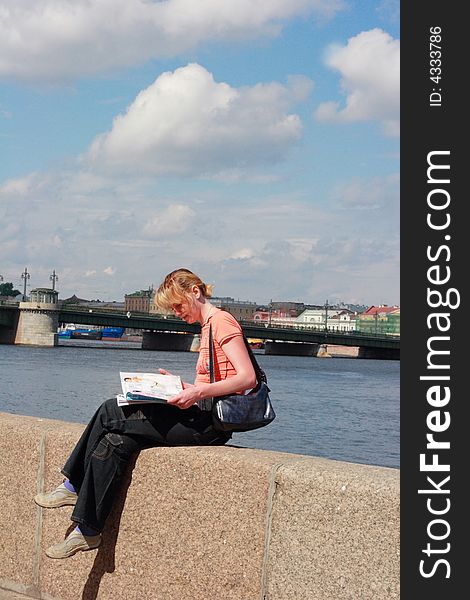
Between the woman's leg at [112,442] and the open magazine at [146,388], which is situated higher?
the open magazine at [146,388]

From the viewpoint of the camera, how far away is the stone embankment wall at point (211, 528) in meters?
2.95

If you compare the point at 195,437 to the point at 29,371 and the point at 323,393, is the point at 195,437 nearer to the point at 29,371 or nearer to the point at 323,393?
the point at 323,393

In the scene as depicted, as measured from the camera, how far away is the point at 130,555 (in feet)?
11.7

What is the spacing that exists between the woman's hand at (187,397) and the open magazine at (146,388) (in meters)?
0.02

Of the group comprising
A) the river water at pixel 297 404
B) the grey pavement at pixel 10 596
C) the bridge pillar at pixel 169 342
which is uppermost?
the bridge pillar at pixel 169 342

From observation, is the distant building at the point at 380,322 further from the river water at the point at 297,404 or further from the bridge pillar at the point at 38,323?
the river water at the point at 297,404

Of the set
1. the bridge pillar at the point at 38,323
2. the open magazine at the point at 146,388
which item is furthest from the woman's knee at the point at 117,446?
the bridge pillar at the point at 38,323

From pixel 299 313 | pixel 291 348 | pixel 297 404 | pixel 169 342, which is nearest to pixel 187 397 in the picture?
pixel 297 404

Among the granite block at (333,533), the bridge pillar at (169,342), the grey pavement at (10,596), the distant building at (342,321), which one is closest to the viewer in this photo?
the granite block at (333,533)

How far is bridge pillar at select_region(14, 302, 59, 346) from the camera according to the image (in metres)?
77.1

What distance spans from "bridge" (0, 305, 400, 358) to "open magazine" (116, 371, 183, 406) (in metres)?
64.6

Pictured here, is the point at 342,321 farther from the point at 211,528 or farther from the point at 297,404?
the point at 211,528

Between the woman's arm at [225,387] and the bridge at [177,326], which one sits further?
the bridge at [177,326]

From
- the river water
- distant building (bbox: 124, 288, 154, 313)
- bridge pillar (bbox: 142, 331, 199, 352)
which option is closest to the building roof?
distant building (bbox: 124, 288, 154, 313)
